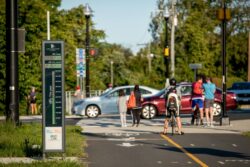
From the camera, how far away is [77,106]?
3388 centimetres

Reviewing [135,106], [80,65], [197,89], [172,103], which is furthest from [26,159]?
[80,65]

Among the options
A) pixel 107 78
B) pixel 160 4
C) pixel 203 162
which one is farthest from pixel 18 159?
pixel 107 78

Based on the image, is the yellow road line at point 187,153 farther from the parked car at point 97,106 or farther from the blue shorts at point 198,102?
the parked car at point 97,106

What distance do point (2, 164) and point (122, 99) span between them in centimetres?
1285

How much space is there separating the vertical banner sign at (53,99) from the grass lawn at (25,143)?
2.76 feet

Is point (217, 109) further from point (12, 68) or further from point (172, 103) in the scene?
point (12, 68)

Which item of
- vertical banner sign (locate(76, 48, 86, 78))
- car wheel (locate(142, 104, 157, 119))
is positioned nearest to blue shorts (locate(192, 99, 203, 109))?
car wheel (locate(142, 104, 157, 119))

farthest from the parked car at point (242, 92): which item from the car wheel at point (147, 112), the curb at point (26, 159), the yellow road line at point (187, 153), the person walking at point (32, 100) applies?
the curb at point (26, 159)

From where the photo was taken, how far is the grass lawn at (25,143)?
48.5 ft

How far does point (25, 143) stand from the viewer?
15523 millimetres

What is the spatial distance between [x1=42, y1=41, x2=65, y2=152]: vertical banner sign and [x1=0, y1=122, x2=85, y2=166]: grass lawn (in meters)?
0.84

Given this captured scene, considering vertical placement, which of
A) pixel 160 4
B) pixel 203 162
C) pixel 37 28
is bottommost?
pixel 203 162

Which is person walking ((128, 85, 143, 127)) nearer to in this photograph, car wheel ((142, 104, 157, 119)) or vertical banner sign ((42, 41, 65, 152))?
car wheel ((142, 104, 157, 119))

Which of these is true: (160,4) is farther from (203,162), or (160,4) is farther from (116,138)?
(203,162)
